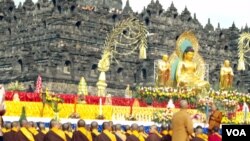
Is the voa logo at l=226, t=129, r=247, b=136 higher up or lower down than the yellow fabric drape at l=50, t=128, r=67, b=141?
higher up

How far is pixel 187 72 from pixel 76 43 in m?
22.2

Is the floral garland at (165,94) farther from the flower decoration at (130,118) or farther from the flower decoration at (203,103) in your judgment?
the flower decoration at (130,118)

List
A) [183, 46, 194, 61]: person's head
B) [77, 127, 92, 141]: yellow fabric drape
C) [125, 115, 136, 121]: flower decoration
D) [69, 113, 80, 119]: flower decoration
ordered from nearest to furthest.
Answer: [77, 127, 92, 141]: yellow fabric drape < [69, 113, 80, 119]: flower decoration < [125, 115, 136, 121]: flower decoration < [183, 46, 194, 61]: person's head

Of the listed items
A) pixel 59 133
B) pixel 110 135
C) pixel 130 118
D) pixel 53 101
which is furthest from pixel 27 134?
pixel 130 118

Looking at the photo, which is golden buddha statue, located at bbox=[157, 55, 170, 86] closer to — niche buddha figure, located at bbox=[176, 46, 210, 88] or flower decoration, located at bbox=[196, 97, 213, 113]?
niche buddha figure, located at bbox=[176, 46, 210, 88]

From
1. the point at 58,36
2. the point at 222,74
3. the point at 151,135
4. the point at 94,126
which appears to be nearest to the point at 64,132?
the point at 94,126

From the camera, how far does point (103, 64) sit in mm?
44625

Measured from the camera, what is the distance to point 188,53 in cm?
4078

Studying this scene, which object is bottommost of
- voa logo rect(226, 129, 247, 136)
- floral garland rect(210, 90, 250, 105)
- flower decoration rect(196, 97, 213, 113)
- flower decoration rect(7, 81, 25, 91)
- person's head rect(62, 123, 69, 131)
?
person's head rect(62, 123, 69, 131)

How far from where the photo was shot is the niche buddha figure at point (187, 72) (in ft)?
133

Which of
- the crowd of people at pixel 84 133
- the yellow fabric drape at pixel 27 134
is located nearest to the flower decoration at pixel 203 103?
the crowd of people at pixel 84 133

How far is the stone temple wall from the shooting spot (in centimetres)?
5931

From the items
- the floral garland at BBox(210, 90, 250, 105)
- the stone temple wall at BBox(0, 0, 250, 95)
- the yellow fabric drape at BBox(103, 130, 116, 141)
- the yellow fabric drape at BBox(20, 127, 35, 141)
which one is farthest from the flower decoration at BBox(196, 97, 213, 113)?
the stone temple wall at BBox(0, 0, 250, 95)

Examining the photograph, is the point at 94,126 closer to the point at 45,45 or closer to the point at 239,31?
the point at 45,45
